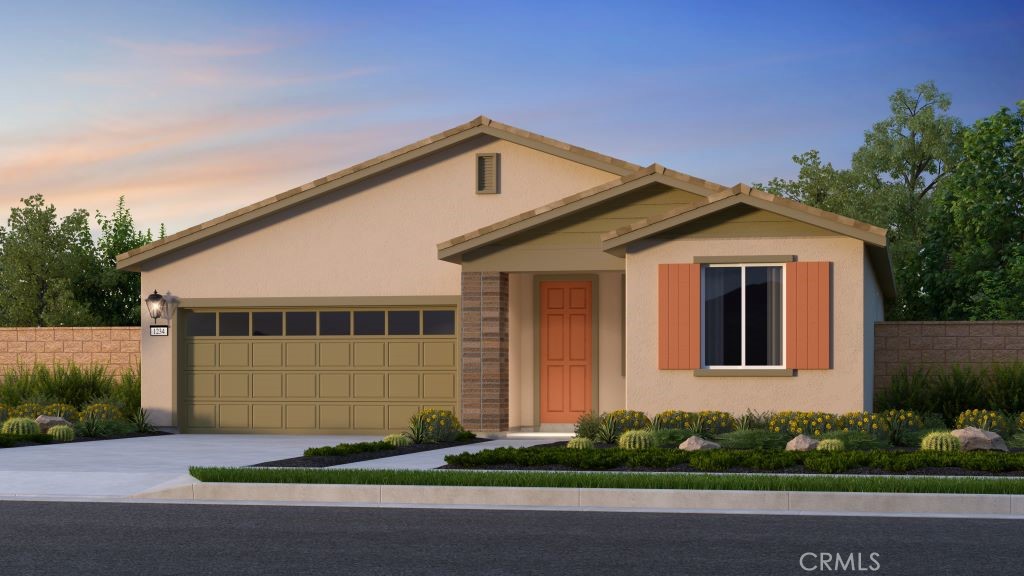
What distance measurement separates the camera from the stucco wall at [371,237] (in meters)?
23.2

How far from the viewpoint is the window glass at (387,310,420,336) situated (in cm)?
2320

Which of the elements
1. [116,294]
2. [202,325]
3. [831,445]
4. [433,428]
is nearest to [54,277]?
[116,294]

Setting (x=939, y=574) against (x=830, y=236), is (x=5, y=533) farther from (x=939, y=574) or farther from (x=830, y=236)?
(x=830, y=236)

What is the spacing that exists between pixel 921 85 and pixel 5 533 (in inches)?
1641

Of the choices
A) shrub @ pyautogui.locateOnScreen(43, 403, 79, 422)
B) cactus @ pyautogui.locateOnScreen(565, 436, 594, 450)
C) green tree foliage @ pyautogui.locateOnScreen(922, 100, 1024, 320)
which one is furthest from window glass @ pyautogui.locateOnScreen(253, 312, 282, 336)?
green tree foliage @ pyautogui.locateOnScreen(922, 100, 1024, 320)

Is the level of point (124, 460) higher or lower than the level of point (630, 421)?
lower

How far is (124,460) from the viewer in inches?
674

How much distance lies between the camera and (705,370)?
19.3m

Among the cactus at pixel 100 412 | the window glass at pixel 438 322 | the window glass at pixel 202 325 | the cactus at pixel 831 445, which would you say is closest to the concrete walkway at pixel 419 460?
the window glass at pixel 438 322

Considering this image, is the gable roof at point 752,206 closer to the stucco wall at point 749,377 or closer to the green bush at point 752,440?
the stucco wall at point 749,377

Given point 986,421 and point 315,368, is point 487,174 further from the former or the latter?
point 986,421

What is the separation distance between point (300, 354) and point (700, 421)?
818 cm

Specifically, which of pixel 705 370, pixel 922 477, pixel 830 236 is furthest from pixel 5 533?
pixel 830 236

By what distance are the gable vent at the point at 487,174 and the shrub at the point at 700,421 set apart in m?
6.19
